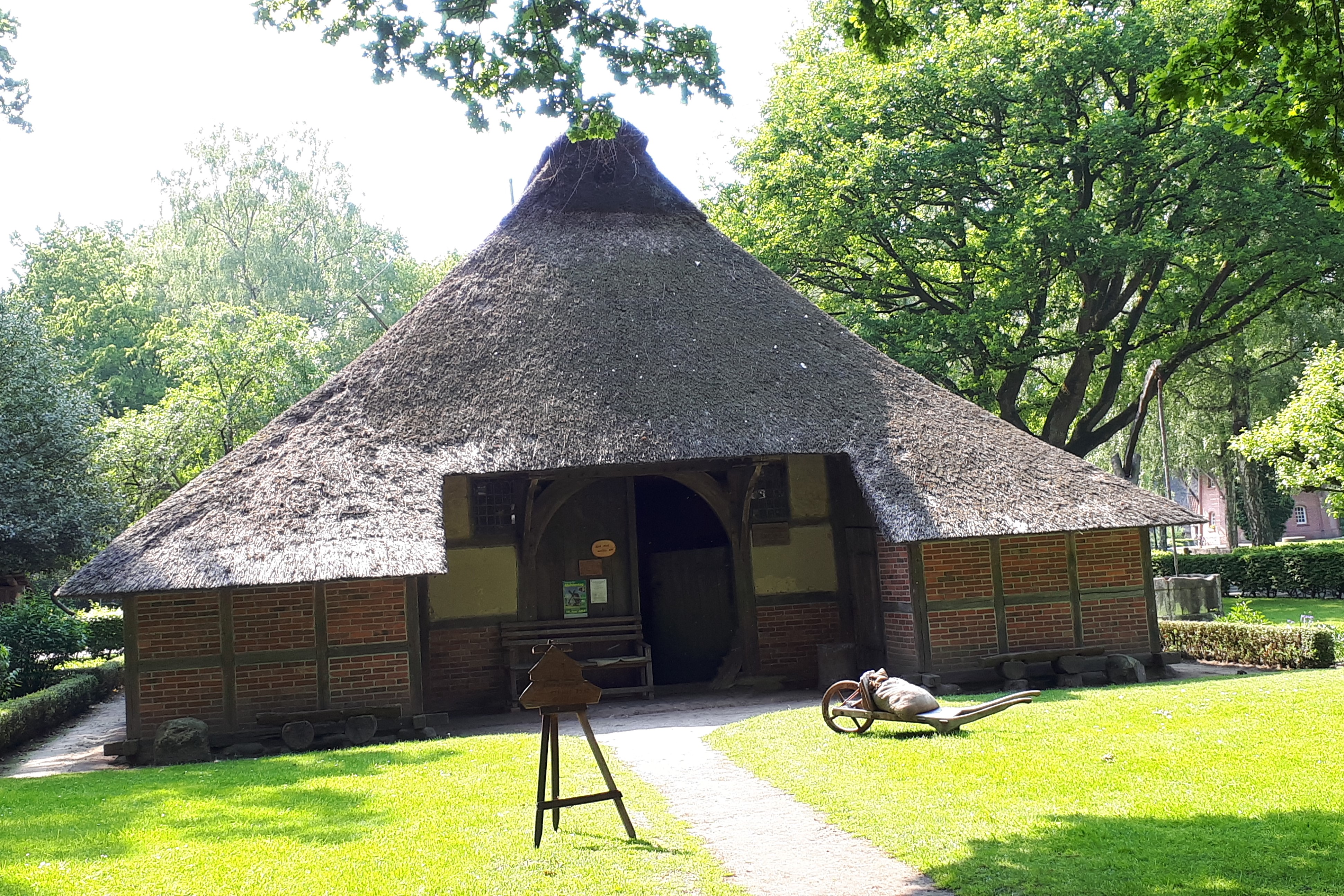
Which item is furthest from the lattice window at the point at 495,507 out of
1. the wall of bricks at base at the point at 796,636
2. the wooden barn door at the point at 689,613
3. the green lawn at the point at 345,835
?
the green lawn at the point at 345,835

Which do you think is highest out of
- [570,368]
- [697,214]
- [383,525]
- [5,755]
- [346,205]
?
[346,205]

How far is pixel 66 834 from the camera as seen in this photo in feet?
24.0

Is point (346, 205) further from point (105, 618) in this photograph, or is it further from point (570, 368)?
point (570, 368)

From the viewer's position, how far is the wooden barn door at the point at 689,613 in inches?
604

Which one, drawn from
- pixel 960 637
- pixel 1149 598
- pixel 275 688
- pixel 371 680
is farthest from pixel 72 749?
pixel 1149 598

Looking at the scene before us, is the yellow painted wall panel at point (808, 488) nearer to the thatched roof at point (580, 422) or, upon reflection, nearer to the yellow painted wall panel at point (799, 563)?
the yellow painted wall panel at point (799, 563)

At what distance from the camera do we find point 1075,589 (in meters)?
13.2

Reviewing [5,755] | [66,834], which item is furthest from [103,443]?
[66,834]

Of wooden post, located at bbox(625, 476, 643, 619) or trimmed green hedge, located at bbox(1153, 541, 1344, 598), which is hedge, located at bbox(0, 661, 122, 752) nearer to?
wooden post, located at bbox(625, 476, 643, 619)

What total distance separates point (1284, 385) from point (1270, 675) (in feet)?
58.7

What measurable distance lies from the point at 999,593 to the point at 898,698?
4.11 meters

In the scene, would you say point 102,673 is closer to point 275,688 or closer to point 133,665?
point 133,665

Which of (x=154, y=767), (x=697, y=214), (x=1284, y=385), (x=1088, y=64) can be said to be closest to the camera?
(x=154, y=767)

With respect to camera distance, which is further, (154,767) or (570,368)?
(570,368)
